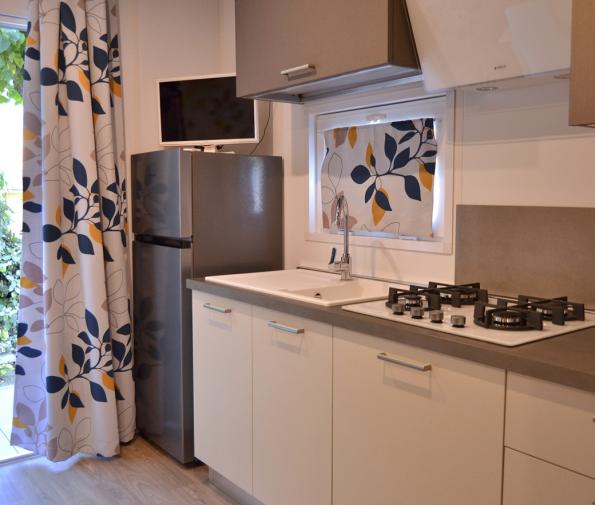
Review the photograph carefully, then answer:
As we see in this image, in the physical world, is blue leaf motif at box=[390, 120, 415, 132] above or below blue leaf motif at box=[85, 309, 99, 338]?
above

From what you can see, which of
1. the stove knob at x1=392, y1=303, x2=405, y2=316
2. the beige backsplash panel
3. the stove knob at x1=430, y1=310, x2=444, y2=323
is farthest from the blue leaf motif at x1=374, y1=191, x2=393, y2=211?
the stove knob at x1=430, y1=310, x2=444, y2=323

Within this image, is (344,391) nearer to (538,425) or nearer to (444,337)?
(444,337)

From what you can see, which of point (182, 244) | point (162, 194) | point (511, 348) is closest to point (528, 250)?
point (511, 348)

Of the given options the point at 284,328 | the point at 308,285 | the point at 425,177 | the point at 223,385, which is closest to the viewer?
the point at 284,328

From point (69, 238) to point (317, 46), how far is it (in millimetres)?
1515

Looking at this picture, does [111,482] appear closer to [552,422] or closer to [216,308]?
[216,308]

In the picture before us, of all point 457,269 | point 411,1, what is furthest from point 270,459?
point 411,1

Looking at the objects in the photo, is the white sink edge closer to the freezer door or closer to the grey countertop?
the grey countertop

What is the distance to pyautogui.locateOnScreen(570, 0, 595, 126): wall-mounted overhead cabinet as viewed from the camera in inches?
58.1

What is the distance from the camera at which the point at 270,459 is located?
229cm

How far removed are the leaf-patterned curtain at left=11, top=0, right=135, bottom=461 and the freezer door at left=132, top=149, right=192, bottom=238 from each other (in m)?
0.13

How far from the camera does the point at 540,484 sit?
1400mm

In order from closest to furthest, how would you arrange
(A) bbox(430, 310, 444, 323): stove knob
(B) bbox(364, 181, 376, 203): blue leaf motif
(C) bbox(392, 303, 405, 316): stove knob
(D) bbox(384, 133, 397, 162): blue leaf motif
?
(A) bbox(430, 310, 444, 323): stove knob < (C) bbox(392, 303, 405, 316): stove knob < (D) bbox(384, 133, 397, 162): blue leaf motif < (B) bbox(364, 181, 376, 203): blue leaf motif

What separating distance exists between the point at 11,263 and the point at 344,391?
200cm
